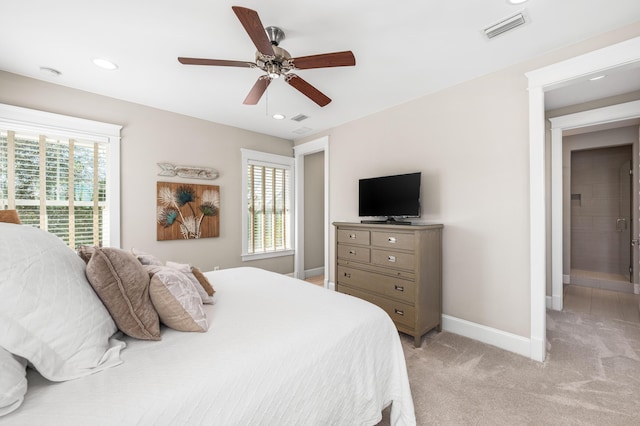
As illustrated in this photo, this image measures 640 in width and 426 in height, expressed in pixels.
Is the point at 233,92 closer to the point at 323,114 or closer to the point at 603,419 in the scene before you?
the point at 323,114

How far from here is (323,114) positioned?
3.66m

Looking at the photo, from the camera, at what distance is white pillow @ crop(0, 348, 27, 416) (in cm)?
71

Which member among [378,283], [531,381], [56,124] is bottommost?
[531,381]

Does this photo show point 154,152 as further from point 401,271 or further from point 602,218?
point 602,218

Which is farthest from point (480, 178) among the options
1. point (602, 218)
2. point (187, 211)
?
point (602, 218)

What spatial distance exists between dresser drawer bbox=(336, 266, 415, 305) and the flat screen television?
0.62m

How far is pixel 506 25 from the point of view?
6.35 ft

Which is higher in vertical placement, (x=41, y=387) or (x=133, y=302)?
(x=133, y=302)

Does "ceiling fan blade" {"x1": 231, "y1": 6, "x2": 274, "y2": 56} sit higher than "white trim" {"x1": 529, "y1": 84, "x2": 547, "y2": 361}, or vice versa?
"ceiling fan blade" {"x1": 231, "y1": 6, "x2": 274, "y2": 56}

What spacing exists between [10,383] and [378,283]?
2.59m

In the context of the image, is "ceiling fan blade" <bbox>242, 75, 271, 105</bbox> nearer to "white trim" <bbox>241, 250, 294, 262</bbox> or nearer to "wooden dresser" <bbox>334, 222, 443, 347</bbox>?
"wooden dresser" <bbox>334, 222, 443, 347</bbox>

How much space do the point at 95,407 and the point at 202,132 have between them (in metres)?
3.62

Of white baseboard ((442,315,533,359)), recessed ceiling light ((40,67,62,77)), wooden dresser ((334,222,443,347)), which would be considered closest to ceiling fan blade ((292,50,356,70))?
wooden dresser ((334,222,443,347))

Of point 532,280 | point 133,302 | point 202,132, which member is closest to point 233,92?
point 202,132
